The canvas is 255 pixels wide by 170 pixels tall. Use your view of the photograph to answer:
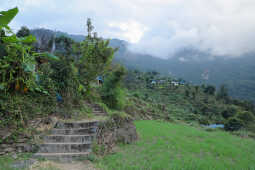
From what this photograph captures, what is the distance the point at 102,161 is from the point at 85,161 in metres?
0.44

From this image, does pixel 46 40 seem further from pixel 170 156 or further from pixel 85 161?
pixel 170 156

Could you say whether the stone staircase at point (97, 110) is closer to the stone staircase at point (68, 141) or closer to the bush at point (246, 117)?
the stone staircase at point (68, 141)

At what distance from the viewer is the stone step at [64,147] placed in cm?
432

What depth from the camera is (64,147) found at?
4.41 metres

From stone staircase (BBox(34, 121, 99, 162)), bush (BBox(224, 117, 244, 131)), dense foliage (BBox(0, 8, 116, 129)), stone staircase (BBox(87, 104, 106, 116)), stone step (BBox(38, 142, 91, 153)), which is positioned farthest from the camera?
bush (BBox(224, 117, 244, 131))

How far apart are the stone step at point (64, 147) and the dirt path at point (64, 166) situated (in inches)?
18.8

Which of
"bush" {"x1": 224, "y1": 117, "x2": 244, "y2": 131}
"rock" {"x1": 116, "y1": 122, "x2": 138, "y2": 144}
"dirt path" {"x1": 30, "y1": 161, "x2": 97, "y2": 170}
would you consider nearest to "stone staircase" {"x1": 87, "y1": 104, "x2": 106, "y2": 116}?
"rock" {"x1": 116, "y1": 122, "x2": 138, "y2": 144}

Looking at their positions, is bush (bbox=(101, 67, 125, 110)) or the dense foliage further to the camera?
bush (bbox=(101, 67, 125, 110))

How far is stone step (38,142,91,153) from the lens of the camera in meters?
4.32

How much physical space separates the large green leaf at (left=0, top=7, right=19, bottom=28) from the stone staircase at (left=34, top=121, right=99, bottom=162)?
3.45m

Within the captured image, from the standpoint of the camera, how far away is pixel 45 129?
16.3ft

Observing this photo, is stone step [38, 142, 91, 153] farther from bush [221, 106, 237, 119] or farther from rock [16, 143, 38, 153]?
bush [221, 106, 237, 119]

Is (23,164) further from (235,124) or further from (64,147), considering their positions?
(235,124)

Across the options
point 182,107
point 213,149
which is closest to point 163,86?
point 182,107
